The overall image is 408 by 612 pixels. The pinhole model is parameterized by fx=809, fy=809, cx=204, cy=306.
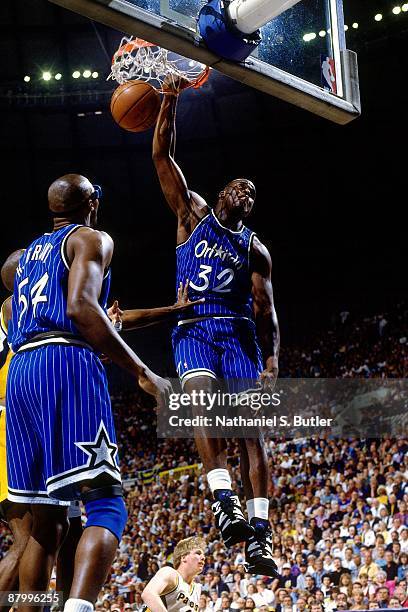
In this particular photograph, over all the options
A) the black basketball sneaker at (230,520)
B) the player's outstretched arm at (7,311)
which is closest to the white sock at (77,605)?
the black basketball sneaker at (230,520)

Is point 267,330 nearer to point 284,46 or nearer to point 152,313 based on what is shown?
point 152,313

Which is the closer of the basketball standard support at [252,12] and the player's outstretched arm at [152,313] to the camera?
the basketball standard support at [252,12]

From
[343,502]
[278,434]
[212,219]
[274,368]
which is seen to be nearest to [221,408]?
[274,368]

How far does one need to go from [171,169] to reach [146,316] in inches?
38.4

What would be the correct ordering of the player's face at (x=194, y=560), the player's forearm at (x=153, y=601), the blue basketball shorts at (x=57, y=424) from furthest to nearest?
1. the player's face at (x=194, y=560)
2. the player's forearm at (x=153, y=601)
3. the blue basketball shorts at (x=57, y=424)

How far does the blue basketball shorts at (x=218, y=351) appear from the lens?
509 centimetres

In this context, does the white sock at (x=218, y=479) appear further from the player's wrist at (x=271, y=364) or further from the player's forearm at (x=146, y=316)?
the player's forearm at (x=146, y=316)

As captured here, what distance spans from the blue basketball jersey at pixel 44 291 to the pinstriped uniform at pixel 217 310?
4.43ft

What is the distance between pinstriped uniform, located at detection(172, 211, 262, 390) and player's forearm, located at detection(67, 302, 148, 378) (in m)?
1.61

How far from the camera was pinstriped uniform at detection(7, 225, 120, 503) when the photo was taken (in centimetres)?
347

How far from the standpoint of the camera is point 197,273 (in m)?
5.27

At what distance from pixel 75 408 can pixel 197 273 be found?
194cm

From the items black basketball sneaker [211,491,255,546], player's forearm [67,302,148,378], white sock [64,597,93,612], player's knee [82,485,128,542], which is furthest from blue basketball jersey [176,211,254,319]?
white sock [64,597,93,612]

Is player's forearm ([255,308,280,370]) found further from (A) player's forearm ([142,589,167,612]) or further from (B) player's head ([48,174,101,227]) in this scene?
(A) player's forearm ([142,589,167,612])
